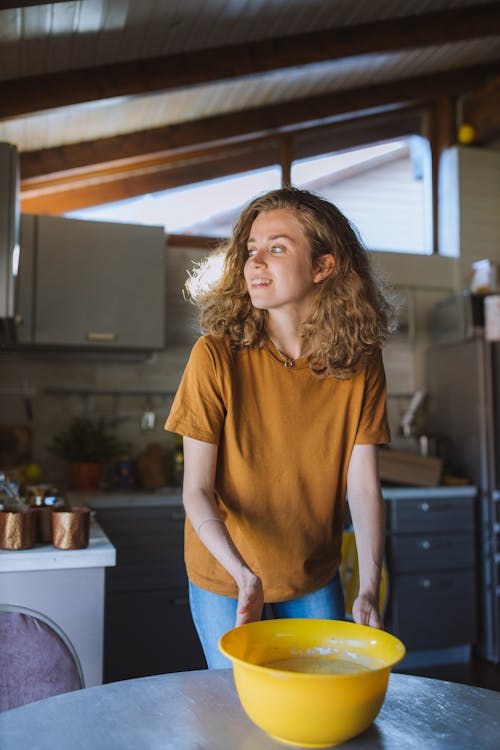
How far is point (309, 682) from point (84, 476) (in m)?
2.91

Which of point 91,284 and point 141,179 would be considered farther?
point 141,179

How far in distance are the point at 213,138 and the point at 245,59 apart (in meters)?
0.65

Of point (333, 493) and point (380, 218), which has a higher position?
point (380, 218)

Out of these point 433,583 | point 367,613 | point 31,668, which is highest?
point 367,613

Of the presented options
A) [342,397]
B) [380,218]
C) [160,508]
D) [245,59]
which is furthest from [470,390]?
[342,397]

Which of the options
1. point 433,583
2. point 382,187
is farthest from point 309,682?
point 382,187

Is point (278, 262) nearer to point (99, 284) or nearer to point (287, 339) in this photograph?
point (287, 339)

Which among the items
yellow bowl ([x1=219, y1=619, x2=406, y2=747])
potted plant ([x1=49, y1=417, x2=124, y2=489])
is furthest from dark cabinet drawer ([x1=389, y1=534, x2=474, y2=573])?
yellow bowl ([x1=219, y1=619, x2=406, y2=747])

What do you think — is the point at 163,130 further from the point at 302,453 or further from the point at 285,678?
the point at 285,678

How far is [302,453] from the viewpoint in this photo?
1.42 metres

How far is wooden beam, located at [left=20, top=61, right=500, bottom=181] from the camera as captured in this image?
3.68 meters

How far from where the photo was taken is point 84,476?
138 inches

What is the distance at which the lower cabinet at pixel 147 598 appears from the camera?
3.04 m

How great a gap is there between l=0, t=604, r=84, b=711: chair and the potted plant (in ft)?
6.24
